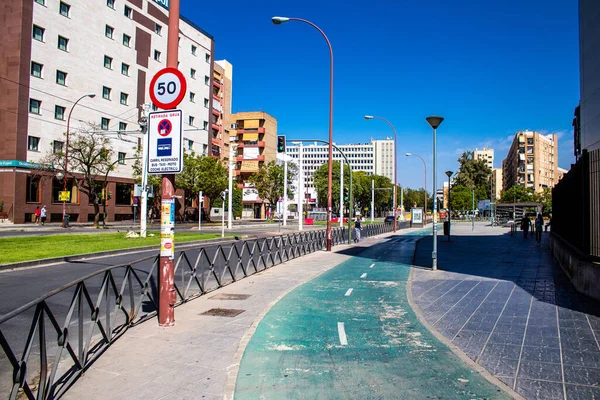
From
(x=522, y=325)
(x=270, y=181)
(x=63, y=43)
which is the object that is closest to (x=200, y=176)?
(x=63, y=43)

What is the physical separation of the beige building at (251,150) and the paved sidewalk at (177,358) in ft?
249

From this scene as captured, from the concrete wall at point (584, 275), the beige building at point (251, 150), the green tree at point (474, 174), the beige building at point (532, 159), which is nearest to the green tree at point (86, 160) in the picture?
the concrete wall at point (584, 275)

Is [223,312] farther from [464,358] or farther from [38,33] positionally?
[38,33]

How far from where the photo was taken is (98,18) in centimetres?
4428

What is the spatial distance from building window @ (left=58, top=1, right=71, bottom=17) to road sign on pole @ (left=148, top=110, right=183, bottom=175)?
40.8 meters

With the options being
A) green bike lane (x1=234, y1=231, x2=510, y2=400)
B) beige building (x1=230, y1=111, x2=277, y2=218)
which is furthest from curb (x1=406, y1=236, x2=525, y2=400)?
beige building (x1=230, y1=111, x2=277, y2=218)

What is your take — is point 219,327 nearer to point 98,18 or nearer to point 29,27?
point 29,27

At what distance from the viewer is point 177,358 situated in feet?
18.5

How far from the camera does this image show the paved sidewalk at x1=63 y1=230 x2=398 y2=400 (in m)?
4.64

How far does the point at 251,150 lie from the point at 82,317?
81.1 m

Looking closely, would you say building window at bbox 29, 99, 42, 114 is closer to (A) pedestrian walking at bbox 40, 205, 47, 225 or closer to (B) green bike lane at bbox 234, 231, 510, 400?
(A) pedestrian walking at bbox 40, 205, 47, 225

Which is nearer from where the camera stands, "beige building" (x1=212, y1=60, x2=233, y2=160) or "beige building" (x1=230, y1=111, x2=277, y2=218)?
"beige building" (x1=212, y1=60, x2=233, y2=160)

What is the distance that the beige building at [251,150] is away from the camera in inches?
3346

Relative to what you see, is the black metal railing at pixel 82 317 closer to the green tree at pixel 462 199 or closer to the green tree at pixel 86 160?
the green tree at pixel 86 160
